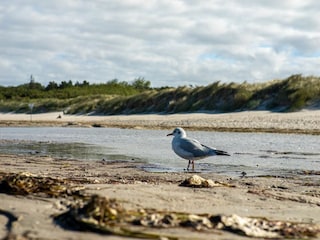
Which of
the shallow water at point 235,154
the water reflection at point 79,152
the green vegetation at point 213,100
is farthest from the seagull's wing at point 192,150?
the green vegetation at point 213,100

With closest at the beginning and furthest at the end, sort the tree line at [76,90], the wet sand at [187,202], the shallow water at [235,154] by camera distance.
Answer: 1. the wet sand at [187,202]
2. the shallow water at [235,154]
3. the tree line at [76,90]

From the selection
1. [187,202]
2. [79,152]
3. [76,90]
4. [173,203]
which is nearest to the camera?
[173,203]

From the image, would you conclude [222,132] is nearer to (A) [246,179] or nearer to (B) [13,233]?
(A) [246,179]

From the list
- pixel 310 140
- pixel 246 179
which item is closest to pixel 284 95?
pixel 310 140

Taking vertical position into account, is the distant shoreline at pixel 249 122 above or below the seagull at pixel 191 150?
above

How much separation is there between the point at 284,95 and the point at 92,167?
19639mm

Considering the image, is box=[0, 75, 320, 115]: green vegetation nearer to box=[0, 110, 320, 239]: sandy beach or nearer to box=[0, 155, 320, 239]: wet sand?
box=[0, 110, 320, 239]: sandy beach

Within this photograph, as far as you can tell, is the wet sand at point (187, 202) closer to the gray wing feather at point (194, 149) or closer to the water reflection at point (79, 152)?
the gray wing feather at point (194, 149)

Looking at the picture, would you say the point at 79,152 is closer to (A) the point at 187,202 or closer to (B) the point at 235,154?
(B) the point at 235,154

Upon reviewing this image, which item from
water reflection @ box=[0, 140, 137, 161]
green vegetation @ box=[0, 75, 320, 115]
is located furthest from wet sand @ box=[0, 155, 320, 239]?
green vegetation @ box=[0, 75, 320, 115]

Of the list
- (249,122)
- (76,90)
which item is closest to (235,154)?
(249,122)

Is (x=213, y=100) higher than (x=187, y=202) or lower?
higher

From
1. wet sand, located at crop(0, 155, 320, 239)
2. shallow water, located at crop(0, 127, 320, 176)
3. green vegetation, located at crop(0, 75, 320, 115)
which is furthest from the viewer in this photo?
green vegetation, located at crop(0, 75, 320, 115)

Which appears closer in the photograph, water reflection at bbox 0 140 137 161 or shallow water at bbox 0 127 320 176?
shallow water at bbox 0 127 320 176
